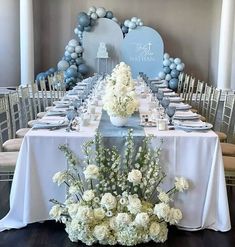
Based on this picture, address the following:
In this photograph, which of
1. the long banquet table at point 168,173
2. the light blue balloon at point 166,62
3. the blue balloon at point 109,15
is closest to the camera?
the long banquet table at point 168,173

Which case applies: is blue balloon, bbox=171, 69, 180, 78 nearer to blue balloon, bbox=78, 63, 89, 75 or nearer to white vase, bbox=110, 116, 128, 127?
blue balloon, bbox=78, 63, 89, 75

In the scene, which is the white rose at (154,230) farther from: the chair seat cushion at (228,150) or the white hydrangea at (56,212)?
the chair seat cushion at (228,150)

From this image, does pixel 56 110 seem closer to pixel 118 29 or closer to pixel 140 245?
pixel 140 245

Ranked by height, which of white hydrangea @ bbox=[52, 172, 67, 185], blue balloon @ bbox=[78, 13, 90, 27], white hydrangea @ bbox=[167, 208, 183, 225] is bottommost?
white hydrangea @ bbox=[167, 208, 183, 225]

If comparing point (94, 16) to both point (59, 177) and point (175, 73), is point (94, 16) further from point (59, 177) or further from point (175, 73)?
point (59, 177)

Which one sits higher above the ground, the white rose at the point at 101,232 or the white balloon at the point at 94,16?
the white balloon at the point at 94,16

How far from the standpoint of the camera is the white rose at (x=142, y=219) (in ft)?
9.83

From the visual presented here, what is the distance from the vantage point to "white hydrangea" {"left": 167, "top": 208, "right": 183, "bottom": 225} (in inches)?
124

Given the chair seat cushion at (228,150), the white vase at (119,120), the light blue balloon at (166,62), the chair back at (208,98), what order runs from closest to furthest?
the white vase at (119,120) → the chair seat cushion at (228,150) → the chair back at (208,98) → the light blue balloon at (166,62)

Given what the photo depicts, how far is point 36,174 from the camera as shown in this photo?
130 inches

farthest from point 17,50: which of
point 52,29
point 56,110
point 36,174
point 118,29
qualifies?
point 36,174

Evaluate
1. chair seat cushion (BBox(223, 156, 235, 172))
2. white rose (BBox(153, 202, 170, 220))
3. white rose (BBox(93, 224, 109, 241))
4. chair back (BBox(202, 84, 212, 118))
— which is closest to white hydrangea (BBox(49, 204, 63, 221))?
white rose (BBox(93, 224, 109, 241))

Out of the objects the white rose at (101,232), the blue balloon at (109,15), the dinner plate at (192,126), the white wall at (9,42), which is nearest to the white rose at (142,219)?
the white rose at (101,232)

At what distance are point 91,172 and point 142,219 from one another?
46 cm
